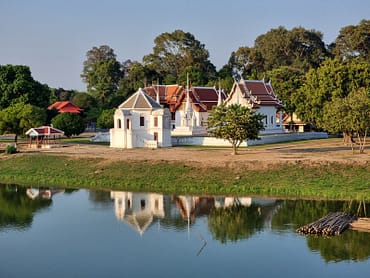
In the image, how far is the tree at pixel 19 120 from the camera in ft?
219

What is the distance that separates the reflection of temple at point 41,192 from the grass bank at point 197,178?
1.41 metres

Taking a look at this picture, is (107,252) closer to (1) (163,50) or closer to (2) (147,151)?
(2) (147,151)

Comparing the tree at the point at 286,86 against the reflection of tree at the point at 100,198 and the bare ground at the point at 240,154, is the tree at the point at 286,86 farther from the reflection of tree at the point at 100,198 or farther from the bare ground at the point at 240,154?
the reflection of tree at the point at 100,198

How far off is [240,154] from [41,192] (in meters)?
17.2

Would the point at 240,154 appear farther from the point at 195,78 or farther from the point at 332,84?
the point at 195,78

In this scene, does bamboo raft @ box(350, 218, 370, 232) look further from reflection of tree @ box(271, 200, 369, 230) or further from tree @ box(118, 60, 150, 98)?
tree @ box(118, 60, 150, 98)

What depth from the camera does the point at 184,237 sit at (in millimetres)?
31594

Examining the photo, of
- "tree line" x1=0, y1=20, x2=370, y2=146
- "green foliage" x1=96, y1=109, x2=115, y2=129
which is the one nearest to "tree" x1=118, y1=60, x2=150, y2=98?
"tree line" x1=0, y1=20, x2=370, y2=146

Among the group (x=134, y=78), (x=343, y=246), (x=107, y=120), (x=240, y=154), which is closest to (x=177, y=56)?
(x=134, y=78)

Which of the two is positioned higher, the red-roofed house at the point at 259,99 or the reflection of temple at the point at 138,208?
→ the red-roofed house at the point at 259,99

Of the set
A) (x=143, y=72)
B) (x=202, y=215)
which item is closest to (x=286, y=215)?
(x=202, y=215)

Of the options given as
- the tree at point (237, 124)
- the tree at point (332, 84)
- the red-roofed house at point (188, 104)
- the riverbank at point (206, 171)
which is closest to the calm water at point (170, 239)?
the riverbank at point (206, 171)

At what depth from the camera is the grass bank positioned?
4238 cm

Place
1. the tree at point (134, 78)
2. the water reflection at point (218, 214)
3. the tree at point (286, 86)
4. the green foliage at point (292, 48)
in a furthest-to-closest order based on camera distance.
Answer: the green foliage at point (292, 48), the tree at point (134, 78), the tree at point (286, 86), the water reflection at point (218, 214)
